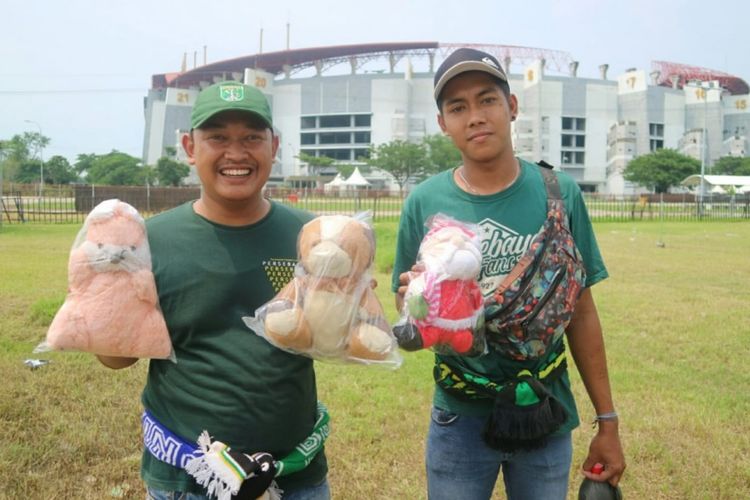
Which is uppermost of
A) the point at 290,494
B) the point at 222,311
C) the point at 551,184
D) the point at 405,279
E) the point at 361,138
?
the point at 361,138

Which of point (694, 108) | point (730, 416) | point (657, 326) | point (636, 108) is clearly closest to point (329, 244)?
point (730, 416)

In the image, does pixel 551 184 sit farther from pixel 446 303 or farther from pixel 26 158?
pixel 26 158

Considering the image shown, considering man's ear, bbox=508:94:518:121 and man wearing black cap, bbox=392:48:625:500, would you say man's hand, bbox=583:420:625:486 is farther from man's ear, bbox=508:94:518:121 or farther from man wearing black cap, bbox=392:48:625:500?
man's ear, bbox=508:94:518:121

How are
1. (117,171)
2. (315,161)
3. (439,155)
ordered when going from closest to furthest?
1. (439,155)
2. (117,171)
3. (315,161)

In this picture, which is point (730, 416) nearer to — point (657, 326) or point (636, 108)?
point (657, 326)

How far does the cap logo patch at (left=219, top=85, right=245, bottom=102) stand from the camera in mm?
1906

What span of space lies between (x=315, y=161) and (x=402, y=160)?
13500 mm

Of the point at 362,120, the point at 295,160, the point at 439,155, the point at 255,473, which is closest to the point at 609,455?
the point at 255,473

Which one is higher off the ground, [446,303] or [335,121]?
[335,121]

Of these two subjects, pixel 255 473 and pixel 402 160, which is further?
pixel 402 160

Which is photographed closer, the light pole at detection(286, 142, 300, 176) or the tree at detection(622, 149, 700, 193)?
the tree at detection(622, 149, 700, 193)

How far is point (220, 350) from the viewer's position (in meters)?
1.91

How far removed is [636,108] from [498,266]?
283 feet

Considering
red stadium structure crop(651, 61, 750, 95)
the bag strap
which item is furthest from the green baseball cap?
red stadium structure crop(651, 61, 750, 95)
